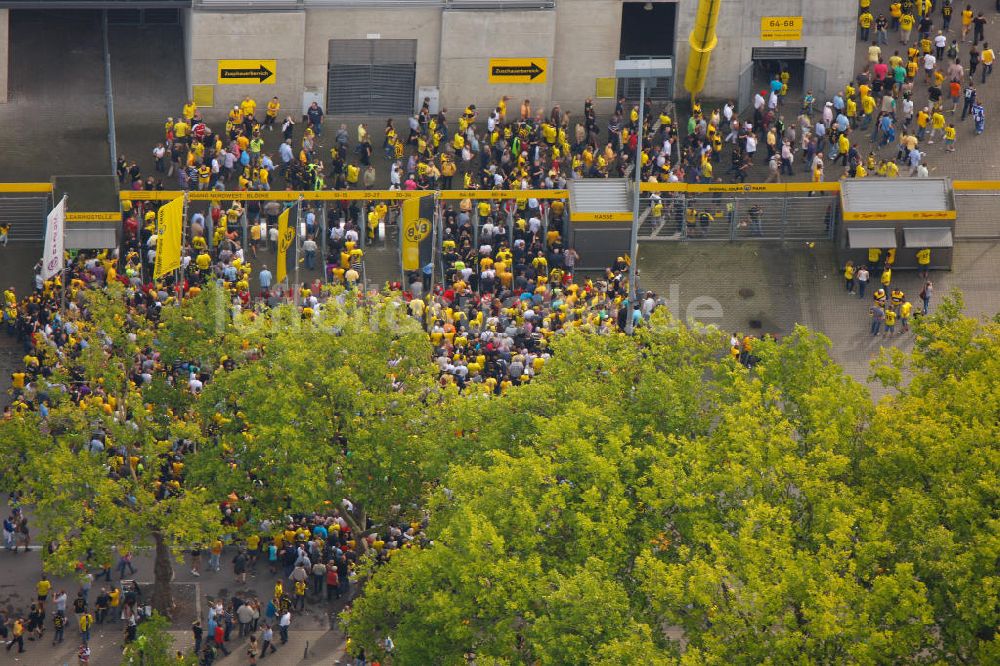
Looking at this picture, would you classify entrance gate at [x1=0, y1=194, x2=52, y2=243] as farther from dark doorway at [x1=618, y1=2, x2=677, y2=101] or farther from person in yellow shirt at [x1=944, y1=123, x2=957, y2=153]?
person in yellow shirt at [x1=944, y1=123, x2=957, y2=153]

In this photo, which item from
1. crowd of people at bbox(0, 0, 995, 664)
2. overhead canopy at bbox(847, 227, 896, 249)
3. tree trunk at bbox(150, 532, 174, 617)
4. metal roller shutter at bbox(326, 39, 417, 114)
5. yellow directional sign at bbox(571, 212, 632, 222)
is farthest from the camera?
metal roller shutter at bbox(326, 39, 417, 114)

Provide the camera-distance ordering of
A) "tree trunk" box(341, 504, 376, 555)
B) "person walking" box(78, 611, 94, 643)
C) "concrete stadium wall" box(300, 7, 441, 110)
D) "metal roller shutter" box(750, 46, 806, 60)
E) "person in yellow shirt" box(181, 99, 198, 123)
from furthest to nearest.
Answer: "metal roller shutter" box(750, 46, 806, 60) < "concrete stadium wall" box(300, 7, 441, 110) < "person in yellow shirt" box(181, 99, 198, 123) < "tree trunk" box(341, 504, 376, 555) < "person walking" box(78, 611, 94, 643)

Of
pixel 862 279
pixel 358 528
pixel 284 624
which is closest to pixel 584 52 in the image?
pixel 862 279

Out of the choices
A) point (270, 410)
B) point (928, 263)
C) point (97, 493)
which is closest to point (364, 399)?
point (270, 410)

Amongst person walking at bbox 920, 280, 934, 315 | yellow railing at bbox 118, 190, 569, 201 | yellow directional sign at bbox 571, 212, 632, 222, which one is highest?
yellow railing at bbox 118, 190, 569, 201

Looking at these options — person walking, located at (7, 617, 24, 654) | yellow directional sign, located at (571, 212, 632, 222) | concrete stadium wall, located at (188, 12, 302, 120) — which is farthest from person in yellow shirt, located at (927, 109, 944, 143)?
person walking, located at (7, 617, 24, 654)

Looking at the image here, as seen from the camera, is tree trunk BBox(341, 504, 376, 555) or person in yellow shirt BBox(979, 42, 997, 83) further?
person in yellow shirt BBox(979, 42, 997, 83)
